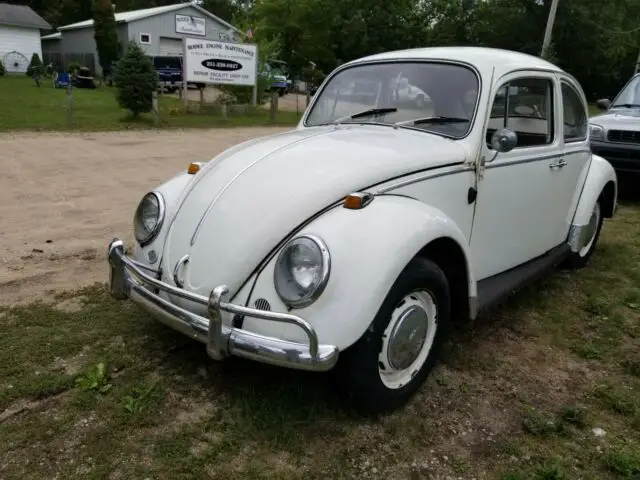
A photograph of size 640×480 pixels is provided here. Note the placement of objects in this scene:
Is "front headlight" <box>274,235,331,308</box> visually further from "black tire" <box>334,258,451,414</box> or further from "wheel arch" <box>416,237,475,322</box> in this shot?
"wheel arch" <box>416,237,475,322</box>

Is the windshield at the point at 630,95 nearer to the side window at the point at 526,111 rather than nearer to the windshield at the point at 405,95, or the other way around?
the side window at the point at 526,111

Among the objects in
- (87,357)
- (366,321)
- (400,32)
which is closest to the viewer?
(366,321)

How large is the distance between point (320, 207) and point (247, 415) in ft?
3.62

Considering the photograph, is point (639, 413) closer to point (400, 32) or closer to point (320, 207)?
point (320, 207)

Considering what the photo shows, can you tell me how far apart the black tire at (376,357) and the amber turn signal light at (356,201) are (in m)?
0.38

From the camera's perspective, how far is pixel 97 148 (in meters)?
10.8

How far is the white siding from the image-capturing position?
34.6m

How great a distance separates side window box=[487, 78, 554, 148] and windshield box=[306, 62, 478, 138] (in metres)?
0.21

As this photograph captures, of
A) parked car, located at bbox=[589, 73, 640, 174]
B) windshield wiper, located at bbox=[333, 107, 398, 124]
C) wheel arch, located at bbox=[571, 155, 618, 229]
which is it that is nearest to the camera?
windshield wiper, located at bbox=[333, 107, 398, 124]

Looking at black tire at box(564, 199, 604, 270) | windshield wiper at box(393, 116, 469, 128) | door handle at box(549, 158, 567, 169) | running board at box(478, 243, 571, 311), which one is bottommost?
black tire at box(564, 199, 604, 270)

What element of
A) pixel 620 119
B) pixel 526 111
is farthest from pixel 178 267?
pixel 620 119

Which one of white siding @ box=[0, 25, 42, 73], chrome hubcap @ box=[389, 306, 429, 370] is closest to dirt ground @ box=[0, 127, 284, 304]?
chrome hubcap @ box=[389, 306, 429, 370]

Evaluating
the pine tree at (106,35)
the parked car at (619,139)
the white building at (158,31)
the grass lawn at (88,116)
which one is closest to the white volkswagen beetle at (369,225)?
the parked car at (619,139)

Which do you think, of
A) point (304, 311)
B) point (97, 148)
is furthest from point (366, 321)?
point (97, 148)
